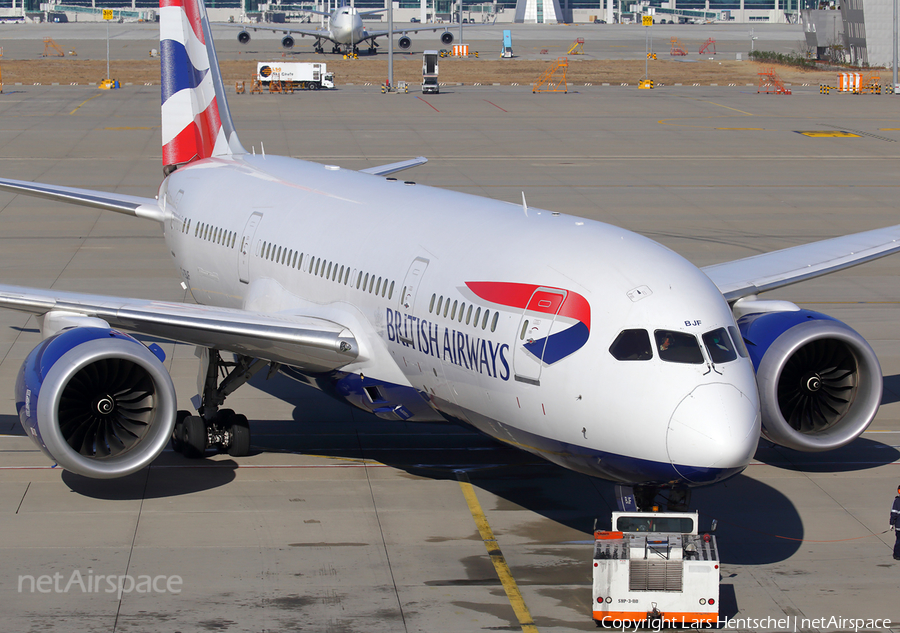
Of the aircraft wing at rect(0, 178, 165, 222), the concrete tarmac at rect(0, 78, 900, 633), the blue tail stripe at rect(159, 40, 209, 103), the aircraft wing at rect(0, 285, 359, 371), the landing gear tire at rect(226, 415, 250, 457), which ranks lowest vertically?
the concrete tarmac at rect(0, 78, 900, 633)

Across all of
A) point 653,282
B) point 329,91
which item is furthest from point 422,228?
point 329,91

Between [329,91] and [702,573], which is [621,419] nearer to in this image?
[702,573]

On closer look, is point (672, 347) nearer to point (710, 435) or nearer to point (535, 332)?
point (710, 435)

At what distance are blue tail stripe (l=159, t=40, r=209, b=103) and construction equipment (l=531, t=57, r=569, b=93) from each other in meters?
68.6

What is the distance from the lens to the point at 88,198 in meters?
25.0

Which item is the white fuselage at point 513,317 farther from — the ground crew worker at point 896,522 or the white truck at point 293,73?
the white truck at point 293,73

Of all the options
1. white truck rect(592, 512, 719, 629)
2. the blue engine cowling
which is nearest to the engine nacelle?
white truck rect(592, 512, 719, 629)

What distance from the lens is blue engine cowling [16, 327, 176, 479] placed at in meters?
15.9

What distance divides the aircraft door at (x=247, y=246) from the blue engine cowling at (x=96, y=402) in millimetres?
5068

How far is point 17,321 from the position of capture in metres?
29.1

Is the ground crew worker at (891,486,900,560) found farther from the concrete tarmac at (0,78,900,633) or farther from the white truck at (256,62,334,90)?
the white truck at (256,62,334,90)

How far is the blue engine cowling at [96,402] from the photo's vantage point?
15859 millimetres

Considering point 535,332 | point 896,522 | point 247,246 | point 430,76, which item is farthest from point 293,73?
point 896,522

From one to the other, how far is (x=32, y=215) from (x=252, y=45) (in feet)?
382
